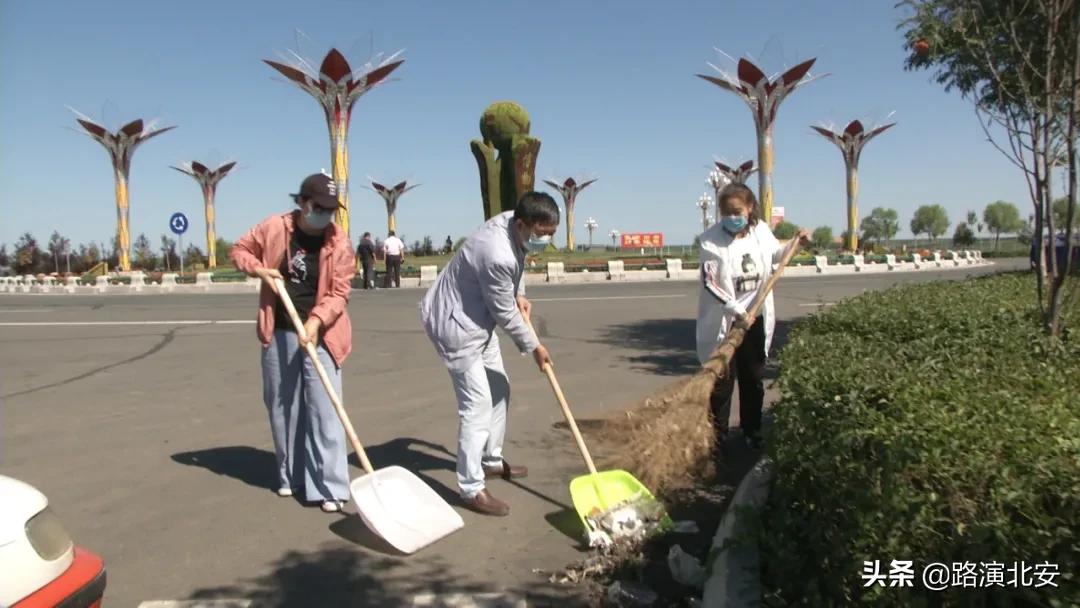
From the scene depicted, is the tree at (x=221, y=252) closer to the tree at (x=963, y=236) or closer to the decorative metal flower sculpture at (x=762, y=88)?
the decorative metal flower sculpture at (x=762, y=88)

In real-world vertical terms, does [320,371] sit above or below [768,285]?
below

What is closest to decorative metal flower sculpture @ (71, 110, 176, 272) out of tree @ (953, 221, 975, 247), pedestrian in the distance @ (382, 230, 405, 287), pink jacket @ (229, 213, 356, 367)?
pedestrian in the distance @ (382, 230, 405, 287)

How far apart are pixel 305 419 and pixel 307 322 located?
586 mm

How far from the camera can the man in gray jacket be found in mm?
3770

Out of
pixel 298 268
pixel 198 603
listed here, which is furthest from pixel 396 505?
pixel 298 268

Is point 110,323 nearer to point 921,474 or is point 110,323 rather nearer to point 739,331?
point 739,331

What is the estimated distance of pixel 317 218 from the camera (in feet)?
13.1

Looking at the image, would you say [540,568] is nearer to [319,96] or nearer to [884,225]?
[319,96]

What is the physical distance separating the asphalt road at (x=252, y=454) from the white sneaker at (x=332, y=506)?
8 cm

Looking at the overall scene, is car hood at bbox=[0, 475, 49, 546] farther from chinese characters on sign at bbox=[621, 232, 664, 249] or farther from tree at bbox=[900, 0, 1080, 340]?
chinese characters on sign at bbox=[621, 232, 664, 249]

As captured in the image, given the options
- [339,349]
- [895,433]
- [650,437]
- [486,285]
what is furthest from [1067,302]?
[339,349]

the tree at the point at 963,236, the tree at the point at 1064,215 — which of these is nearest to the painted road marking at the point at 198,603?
the tree at the point at 1064,215

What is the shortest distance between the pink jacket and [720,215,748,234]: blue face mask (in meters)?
2.21

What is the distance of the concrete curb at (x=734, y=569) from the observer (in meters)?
2.52
